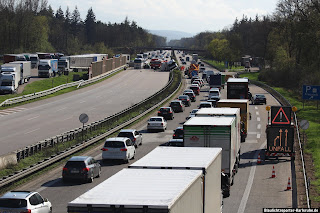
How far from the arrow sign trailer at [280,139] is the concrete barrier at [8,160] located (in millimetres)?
14382

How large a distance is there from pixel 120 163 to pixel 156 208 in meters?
23.4

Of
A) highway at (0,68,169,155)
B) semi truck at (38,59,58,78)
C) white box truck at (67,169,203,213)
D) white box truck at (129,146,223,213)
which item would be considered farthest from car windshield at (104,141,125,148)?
semi truck at (38,59,58,78)

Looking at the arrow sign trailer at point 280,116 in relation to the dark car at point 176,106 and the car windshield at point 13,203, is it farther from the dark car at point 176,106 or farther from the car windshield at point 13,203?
the dark car at point 176,106

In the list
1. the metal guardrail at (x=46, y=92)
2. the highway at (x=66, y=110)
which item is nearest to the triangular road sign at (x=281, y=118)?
the highway at (x=66, y=110)

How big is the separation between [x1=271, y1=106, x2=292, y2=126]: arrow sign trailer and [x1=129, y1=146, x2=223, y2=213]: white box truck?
16.6m

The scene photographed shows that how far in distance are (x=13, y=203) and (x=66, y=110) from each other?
147ft

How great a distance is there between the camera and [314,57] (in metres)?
90.1

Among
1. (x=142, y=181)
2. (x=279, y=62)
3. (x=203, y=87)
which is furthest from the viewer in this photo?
(x=279, y=62)

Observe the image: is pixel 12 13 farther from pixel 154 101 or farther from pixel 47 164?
pixel 47 164

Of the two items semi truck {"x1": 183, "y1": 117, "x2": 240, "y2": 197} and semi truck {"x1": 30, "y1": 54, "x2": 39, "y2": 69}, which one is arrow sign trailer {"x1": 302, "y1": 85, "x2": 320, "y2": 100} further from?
semi truck {"x1": 30, "y1": 54, "x2": 39, "y2": 69}

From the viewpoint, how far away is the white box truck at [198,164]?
632 inches

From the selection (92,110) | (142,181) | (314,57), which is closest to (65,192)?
(142,181)

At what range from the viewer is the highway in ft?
148

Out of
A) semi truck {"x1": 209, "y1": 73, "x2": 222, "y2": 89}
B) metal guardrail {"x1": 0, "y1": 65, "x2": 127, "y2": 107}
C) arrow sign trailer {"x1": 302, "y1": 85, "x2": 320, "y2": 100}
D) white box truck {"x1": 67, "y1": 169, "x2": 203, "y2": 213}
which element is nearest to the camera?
white box truck {"x1": 67, "y1": 169, "x2": 203, "y2": 213}
